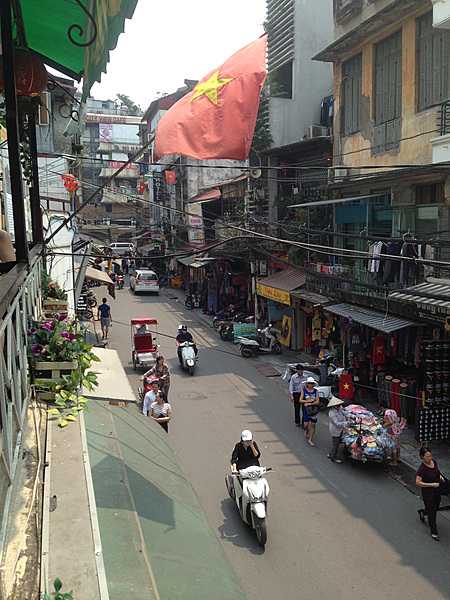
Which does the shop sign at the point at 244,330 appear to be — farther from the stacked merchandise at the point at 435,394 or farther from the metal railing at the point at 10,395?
the metal railing at the point at 10,395

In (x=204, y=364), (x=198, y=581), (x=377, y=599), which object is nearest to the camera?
(x=198, y=581)

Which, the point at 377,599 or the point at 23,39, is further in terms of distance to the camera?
the point at 377,599

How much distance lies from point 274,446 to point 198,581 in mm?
8177

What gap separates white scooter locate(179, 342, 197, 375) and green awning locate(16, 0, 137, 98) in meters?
13.5

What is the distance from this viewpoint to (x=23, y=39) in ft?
16.2

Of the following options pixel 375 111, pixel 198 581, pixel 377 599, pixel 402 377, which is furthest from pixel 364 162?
pixel 198 581

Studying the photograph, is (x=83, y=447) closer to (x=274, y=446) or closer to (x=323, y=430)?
(x=274, y=446)

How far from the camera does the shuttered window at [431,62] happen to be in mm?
13047

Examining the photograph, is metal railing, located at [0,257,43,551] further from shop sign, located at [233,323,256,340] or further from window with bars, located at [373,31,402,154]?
→ shop sign, located at [233,323,256,340]

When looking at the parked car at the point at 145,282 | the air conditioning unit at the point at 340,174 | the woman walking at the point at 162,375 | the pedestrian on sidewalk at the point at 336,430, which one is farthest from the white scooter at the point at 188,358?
the parked car at the point at 145,282

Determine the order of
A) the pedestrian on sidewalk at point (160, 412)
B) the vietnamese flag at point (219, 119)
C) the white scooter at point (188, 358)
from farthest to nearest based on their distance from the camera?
the white scooter at point (188, 358) < the pedestrian on sidewalk at point (160, 412) < the vietnamese flag at point (219, 119)

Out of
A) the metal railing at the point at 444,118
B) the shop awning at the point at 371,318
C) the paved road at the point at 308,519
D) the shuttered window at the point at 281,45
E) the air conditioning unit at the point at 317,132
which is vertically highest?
the shuttered window at the point at 281,45

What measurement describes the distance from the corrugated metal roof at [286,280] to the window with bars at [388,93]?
→ 596cm

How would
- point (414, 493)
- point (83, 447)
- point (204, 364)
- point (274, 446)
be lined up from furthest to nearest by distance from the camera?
point (204, 364), point (274, 446), point (414, 493), point (83, 447)
